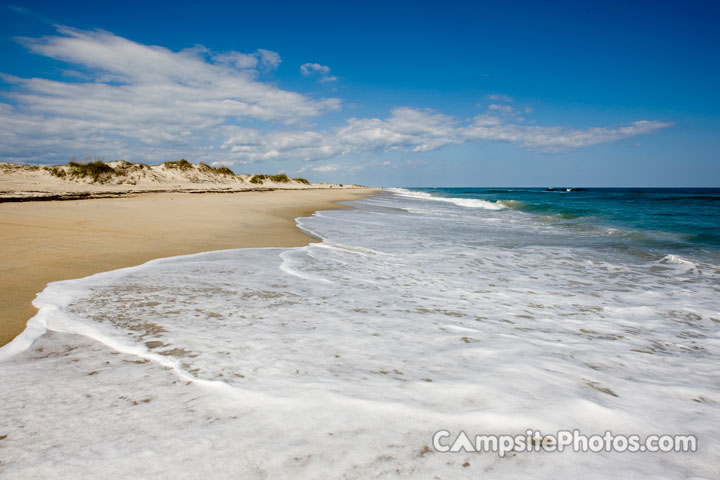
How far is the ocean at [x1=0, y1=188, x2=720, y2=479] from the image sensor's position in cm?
155

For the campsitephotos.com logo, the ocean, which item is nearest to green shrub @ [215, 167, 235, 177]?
the ocean

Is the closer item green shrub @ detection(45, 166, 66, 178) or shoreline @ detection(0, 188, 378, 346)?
shoreline @ detection(0, 188, 378, 346)

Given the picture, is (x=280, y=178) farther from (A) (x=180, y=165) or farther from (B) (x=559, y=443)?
(B) (x=559, y=443)

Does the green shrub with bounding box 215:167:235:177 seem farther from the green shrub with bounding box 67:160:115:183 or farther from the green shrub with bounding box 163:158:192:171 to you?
the green shrub with bounding box 67:160:115:183

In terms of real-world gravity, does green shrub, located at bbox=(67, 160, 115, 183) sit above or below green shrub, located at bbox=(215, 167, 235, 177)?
below

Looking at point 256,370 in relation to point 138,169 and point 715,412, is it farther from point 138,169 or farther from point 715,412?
point 138,169

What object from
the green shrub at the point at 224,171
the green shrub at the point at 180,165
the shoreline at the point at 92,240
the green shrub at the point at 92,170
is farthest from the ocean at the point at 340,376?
the green shrub at the point at 224,171

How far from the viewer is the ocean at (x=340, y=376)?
155cm

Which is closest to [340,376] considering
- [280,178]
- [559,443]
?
[559,443]

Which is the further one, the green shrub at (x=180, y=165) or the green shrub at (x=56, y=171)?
the green shrub at (x=180, y=165)

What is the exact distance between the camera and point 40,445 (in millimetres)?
1520

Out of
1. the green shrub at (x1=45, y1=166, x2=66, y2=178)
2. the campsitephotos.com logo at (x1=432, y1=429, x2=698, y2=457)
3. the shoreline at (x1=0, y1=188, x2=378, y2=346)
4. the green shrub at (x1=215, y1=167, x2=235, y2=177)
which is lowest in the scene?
the campsitephotos.com logo at (x1=432, y1=429, x2=698, y2=457)

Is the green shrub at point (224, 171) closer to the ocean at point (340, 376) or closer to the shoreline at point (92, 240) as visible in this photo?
the shoreline at point (92, 240)

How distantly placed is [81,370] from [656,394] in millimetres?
3615
